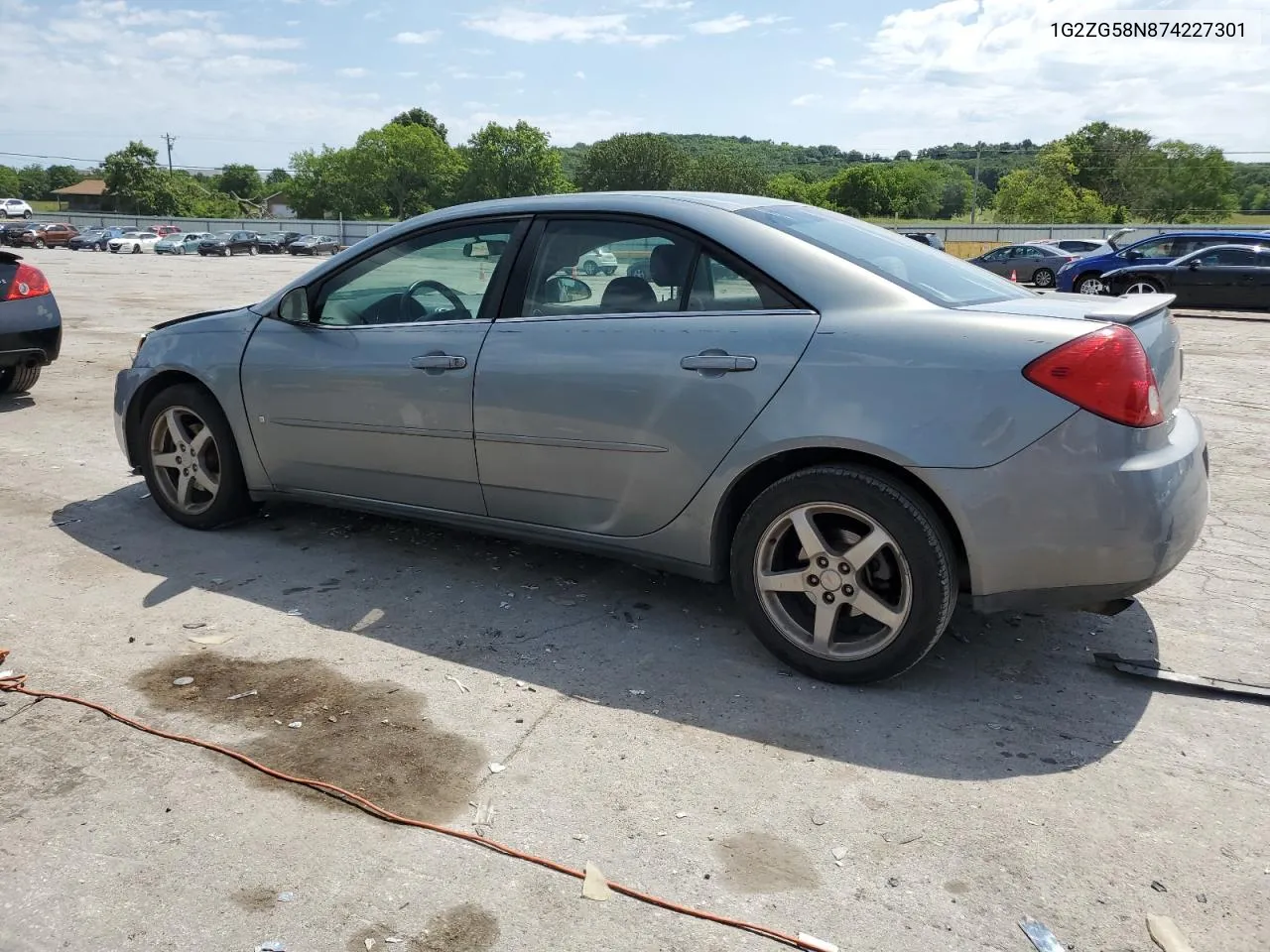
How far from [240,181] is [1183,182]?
123 meters

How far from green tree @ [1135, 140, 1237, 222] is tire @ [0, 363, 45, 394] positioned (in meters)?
104

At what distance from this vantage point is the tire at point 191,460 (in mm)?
5043

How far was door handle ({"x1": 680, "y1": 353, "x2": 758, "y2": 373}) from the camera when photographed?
3.52m

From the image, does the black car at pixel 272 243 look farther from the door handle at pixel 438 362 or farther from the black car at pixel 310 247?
the door handle at pixel 438 362

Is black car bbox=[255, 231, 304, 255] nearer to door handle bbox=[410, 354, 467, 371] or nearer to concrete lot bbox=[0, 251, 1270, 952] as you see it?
Answer: concrete lot bbox=[0, 251, 1270, 952]

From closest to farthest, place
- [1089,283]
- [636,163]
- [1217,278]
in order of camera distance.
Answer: [1217,278], [1089,283], [636,163]

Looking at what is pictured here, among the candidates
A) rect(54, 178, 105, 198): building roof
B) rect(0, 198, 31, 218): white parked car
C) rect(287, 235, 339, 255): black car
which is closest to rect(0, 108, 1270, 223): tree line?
rect(54, 178, 105, 198): building roof

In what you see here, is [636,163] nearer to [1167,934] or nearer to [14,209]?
[14,209]

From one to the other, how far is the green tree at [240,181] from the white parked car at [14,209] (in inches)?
2525

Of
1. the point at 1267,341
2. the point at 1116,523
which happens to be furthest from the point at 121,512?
the point at 1267,341

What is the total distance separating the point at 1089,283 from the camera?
69.6ft

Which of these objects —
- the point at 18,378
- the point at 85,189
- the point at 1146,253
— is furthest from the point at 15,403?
the point at 85,189

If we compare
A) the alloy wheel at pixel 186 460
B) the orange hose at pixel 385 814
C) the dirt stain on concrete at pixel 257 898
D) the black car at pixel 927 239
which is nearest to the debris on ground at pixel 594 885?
the orange hose at pixel 385 814

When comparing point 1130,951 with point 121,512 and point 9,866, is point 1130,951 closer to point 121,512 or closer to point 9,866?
point 9,866
